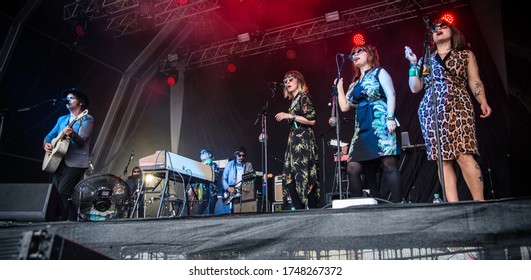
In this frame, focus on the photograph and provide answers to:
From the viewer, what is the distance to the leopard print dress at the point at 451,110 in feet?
10.5

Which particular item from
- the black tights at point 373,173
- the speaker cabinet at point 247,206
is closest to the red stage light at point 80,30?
the speaker cabinet at point 247,206

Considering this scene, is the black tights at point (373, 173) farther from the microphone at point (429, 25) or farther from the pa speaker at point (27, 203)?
the pa speaker at point (27, 203)

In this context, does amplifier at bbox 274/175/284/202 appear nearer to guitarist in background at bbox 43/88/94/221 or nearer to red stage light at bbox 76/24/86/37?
guitarist in background at bbox 43/88/94/221

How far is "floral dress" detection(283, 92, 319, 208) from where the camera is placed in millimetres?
4273

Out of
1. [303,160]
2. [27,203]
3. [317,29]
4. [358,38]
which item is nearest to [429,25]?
[303,160]

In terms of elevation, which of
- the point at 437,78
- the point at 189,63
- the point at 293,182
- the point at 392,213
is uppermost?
the point at 189,63

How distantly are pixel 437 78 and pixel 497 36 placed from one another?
5.58 metres

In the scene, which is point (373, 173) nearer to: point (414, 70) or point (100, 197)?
point (414, 70)

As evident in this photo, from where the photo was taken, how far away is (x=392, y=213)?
7.28ft

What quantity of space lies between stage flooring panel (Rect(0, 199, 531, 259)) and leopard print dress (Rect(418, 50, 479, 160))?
3.84 feet

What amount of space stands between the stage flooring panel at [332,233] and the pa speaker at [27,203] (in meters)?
0.54

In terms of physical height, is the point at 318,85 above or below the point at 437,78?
above
